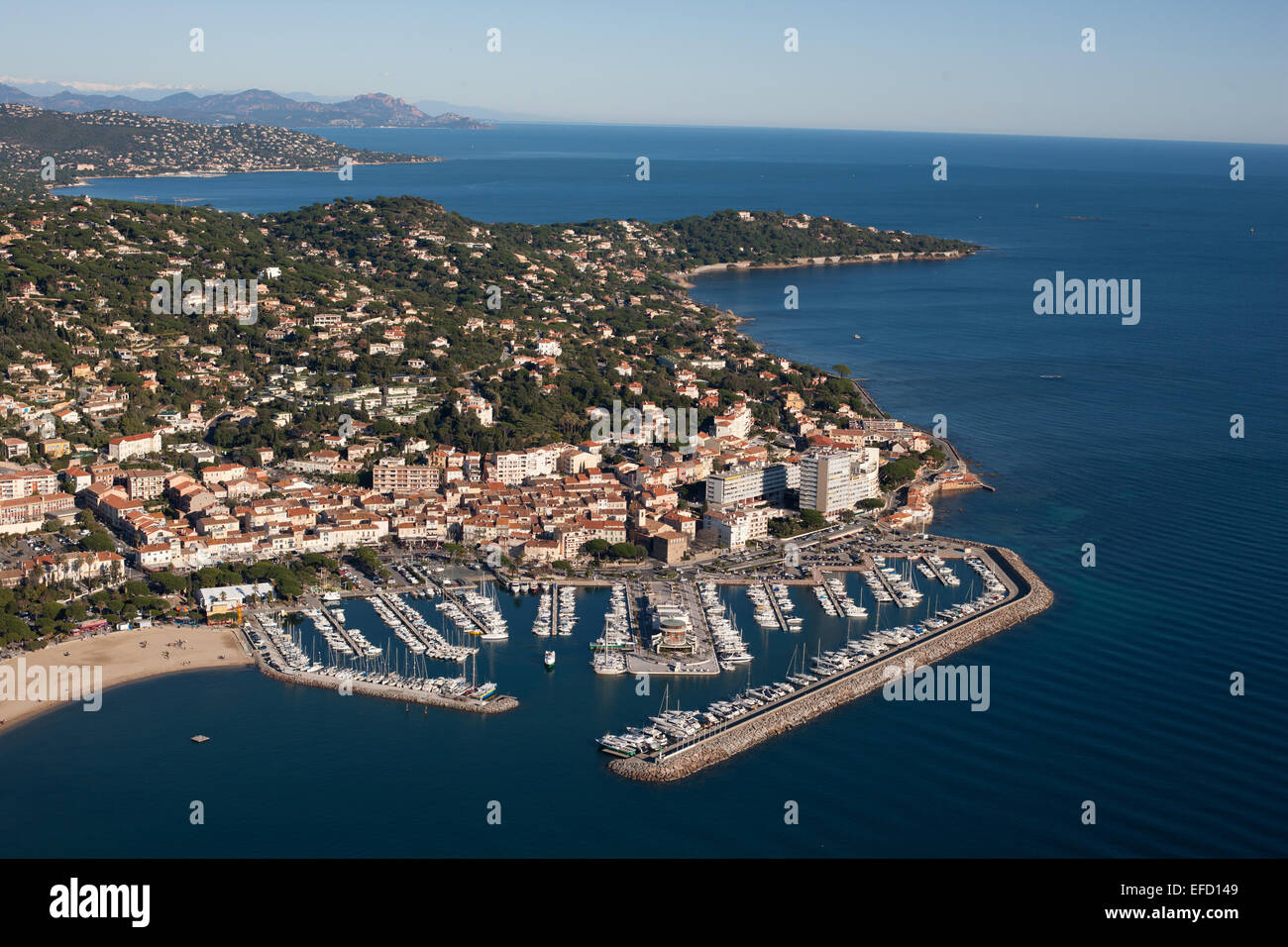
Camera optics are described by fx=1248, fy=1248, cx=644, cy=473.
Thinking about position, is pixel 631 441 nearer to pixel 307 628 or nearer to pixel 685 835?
pixel 307 628

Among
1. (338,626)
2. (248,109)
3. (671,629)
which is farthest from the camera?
(248,109)

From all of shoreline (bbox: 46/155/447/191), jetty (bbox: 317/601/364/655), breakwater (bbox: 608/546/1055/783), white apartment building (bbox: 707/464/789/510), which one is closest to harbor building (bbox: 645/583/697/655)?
breakwater (bbox: 608/546/1055/783)

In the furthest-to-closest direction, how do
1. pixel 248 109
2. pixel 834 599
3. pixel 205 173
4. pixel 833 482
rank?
1. pixel 248 109
2. pixel 205 173
3. pixel 833 482
4. pixel 834 599

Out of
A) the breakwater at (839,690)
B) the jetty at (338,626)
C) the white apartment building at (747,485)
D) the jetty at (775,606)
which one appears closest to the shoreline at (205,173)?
the white apartment building at (747,485)

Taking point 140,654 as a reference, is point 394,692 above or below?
below

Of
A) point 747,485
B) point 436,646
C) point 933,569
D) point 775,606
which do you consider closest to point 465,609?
point 436,646

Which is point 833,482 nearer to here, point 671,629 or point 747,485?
point 747,485

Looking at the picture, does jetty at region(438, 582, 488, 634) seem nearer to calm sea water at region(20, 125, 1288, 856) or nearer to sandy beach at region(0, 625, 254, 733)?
calm sea water at region(20, 125, 1288, 856)
